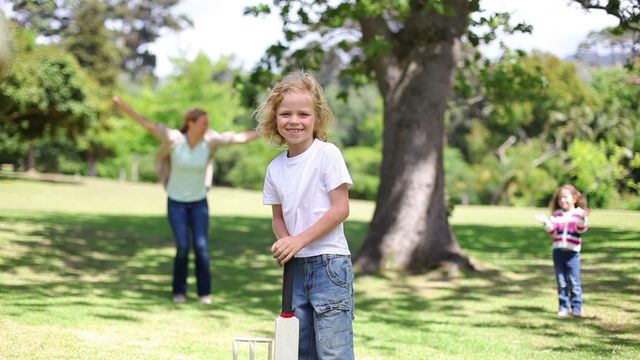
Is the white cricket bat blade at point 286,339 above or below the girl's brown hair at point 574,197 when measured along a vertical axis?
below

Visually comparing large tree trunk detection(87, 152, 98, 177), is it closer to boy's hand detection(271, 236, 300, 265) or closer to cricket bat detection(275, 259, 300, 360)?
boy's hand detection(271, 236, 300, 265)

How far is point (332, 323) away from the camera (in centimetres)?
385

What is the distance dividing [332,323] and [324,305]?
90 mm

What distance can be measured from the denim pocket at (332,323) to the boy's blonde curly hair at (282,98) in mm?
857

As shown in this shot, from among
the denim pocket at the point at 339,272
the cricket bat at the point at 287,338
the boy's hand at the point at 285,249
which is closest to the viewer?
the cricket bat at the point at 287,338

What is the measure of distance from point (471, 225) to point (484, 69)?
9.77 meters

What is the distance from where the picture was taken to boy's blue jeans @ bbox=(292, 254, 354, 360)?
385cm

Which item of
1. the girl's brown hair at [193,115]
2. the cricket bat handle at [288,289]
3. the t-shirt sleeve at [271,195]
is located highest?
the girl's brown hair at [193,115]

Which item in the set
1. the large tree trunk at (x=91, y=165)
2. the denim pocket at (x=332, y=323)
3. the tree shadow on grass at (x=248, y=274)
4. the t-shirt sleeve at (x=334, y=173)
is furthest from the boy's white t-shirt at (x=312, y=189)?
the large tree trunk at (x=91, y=165)

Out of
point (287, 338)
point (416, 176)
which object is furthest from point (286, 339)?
point (416, 176)

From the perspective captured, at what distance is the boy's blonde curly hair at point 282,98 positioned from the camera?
13.3ft

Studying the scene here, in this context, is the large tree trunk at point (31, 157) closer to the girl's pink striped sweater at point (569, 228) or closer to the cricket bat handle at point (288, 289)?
the girl's pink striped sweater at point (569, 228)

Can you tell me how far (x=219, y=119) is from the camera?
43.8 metres

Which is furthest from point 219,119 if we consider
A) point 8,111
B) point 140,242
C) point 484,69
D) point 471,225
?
point 484,69
